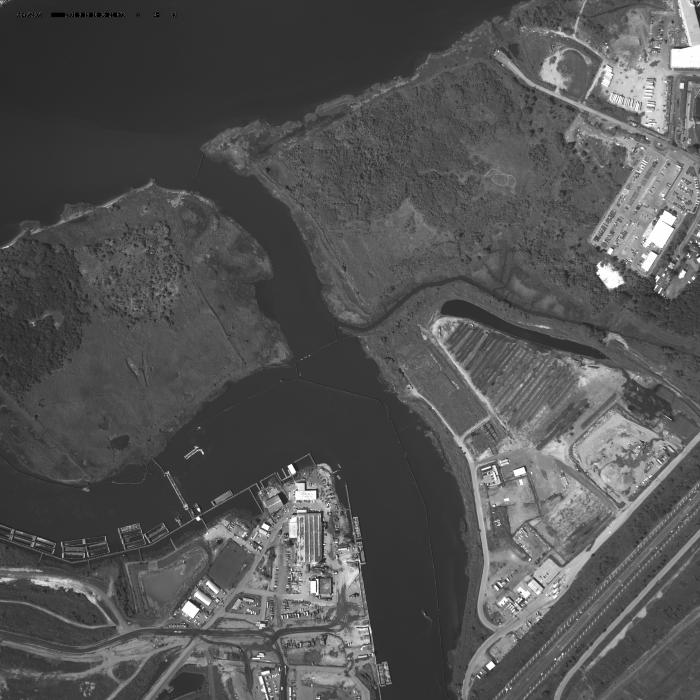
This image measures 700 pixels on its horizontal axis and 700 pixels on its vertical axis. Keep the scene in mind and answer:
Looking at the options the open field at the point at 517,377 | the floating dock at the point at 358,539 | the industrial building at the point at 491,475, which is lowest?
the floating dock at the point at 358,539

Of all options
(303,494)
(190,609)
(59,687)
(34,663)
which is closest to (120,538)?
(190,609)

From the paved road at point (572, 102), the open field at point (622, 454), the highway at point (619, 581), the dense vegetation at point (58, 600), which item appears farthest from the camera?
the paved road at point (572, 102)

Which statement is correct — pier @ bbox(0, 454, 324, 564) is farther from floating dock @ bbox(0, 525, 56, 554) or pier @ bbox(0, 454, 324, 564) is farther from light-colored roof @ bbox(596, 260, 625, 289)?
light-colored roof @ bbox(596, 260, 625, 289)

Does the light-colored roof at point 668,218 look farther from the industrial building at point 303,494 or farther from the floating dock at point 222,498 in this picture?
the floating dock at point 222,498

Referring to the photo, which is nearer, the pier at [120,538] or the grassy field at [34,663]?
the grassy field at [34,663]

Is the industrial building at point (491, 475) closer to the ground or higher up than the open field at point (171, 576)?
higher up

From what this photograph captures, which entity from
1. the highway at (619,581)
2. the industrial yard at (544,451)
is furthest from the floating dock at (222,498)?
the highway at (619,581)

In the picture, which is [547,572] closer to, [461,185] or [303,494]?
[303,494]
